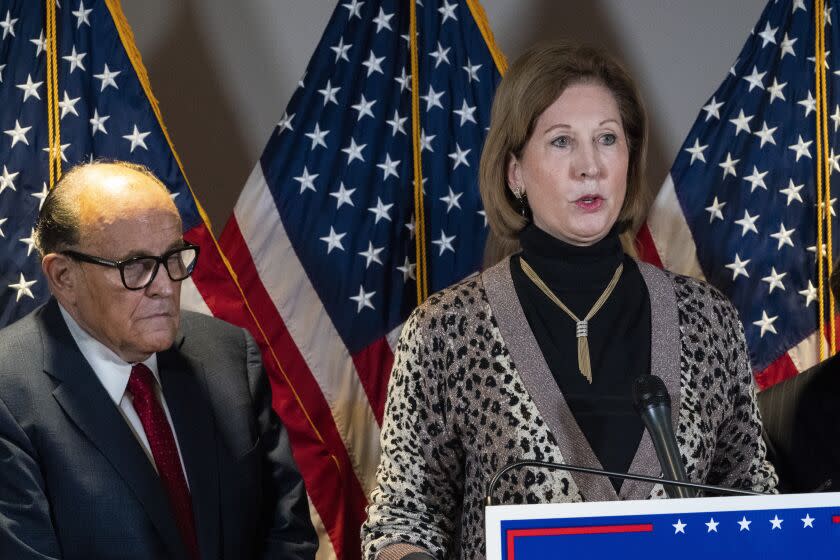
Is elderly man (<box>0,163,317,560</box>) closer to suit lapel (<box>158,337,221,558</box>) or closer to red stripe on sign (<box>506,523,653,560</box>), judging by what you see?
suit lapel (<box>158,337,221,558</box>)

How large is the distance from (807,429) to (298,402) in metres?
1.17

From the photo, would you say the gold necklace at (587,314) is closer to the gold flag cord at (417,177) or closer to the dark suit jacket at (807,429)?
the dark suit jacket at (807,429)

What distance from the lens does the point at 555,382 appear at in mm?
1669

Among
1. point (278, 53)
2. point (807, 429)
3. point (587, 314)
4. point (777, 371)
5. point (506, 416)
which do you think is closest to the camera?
point (506, 416)

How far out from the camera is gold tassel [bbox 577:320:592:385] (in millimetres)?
1688

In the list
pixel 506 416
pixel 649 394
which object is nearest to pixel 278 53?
pixel 506 416

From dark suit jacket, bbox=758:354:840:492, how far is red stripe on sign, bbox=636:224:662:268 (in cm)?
66

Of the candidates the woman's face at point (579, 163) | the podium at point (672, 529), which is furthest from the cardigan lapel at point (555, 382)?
the podium at point (672, 529)

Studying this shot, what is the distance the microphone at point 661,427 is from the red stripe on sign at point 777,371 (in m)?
1.56

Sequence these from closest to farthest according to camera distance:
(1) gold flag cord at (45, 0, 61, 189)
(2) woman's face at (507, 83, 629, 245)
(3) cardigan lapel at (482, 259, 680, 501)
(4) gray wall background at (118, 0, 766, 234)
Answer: (3) cardigan lapel at (482, 259, 680, 501) < (2) woman's face at (507, 83, 629, 245) < (1) gold flag cord at (45, 0, 61, 189) < (4) gray wall background at (118, 0, 766, 234)

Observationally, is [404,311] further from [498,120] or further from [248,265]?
[498,120]

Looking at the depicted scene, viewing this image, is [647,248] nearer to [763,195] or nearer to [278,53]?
A: [763,195]

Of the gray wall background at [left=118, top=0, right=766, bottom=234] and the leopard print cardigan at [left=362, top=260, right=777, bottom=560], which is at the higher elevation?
the gray wall background at [left=118, top=0, right=766, bottom=234]

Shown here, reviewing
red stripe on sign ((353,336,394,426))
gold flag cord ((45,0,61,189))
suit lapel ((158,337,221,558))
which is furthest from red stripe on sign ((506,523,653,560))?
gold flag cord ((45,0,61,189))
